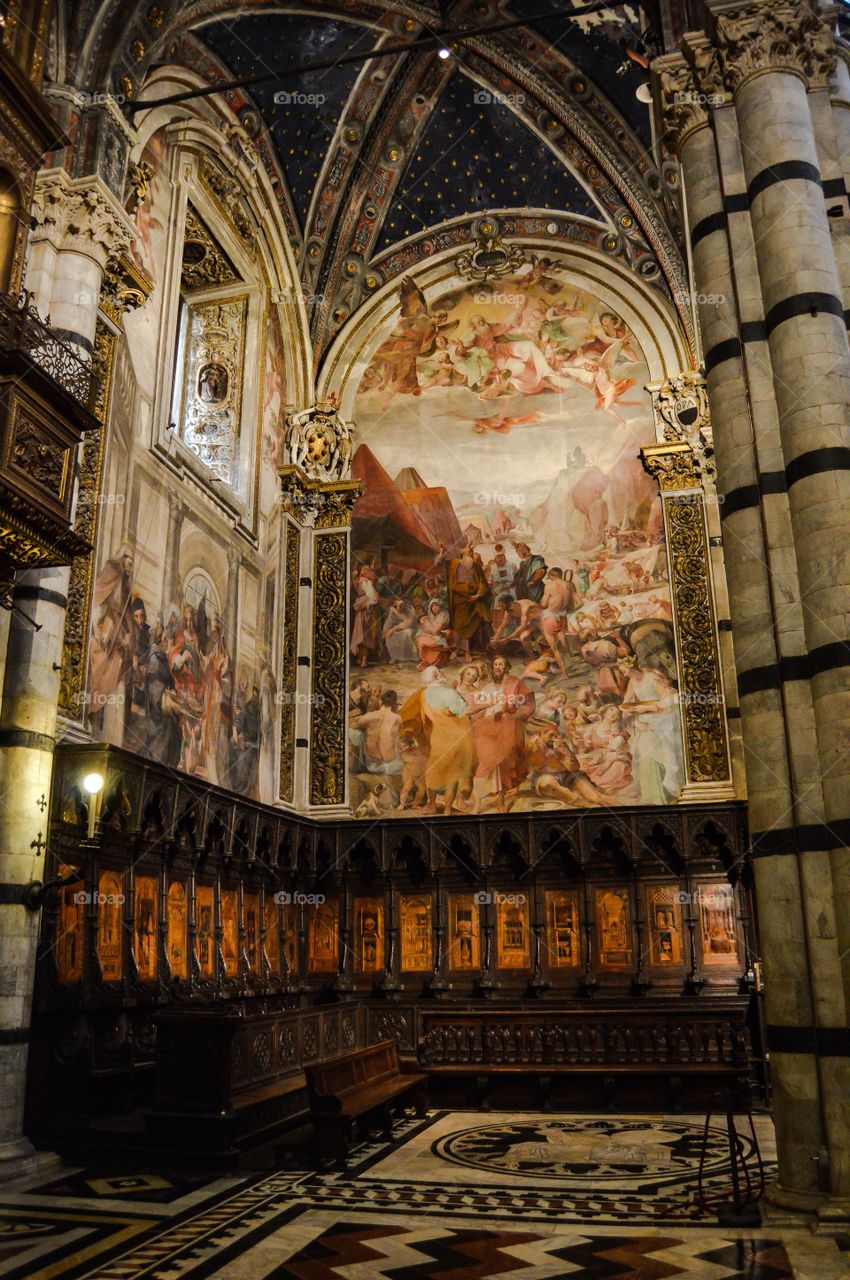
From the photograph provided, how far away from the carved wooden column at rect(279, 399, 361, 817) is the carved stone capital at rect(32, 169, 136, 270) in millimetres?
6621

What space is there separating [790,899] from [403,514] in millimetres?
12387

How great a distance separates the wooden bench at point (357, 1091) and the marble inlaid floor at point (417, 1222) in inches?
12.1

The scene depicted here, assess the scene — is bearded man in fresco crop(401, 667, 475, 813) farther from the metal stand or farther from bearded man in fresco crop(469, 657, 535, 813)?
the metal stand

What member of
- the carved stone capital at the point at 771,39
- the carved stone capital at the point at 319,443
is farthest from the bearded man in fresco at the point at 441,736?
the carved stone capital at the point at 771,39

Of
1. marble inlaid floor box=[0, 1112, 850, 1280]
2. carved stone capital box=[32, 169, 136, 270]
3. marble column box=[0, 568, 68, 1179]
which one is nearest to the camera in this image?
marble inlaid floor box=[0, 1112, 850, 1280]

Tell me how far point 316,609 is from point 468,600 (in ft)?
8.38

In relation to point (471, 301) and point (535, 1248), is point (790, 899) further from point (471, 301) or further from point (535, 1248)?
point (471, 301)

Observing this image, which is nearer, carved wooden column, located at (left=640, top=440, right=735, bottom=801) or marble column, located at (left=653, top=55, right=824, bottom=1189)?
marble column, located at (left=653, top=55, right=824, bottom=1189)

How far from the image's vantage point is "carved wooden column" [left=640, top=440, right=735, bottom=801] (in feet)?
52.6

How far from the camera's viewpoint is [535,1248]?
6.45m

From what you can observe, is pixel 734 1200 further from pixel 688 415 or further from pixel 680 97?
pixel 688 415

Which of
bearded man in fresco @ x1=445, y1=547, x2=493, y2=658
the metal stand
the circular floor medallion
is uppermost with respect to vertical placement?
bearded man in fresco @ x1=445, y1=547, x2=493, y2=658

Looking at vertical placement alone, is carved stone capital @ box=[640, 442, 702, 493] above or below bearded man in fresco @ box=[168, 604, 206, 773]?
above

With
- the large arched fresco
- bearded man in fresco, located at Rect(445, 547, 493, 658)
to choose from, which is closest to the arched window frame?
the large arched fresco
